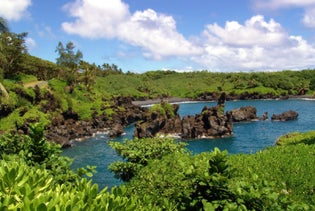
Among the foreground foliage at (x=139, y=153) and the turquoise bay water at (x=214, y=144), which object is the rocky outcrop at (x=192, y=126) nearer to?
the turquoise bay water at (x=214, y=144)

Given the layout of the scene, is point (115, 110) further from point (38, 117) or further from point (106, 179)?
point (106, 179)

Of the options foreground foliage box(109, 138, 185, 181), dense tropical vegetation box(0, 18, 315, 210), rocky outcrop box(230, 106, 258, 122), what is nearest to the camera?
dense tropical vegetation box(0, 18, 315, 210)

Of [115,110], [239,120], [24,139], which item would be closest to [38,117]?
[115,110]

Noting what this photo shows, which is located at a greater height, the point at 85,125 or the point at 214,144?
the point at 85,125

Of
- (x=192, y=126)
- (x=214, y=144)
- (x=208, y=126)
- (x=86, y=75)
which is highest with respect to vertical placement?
(x=86, y=75)

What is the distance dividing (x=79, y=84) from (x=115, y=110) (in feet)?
62.7

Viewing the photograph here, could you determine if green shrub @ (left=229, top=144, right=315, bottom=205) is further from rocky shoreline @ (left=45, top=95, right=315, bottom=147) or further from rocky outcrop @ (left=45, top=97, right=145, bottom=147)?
rocky outcrop @ (left=45, top=97, right=145, bottom=147)

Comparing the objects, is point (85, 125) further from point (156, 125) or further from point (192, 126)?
point (192, 126)

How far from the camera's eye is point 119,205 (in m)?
6.02

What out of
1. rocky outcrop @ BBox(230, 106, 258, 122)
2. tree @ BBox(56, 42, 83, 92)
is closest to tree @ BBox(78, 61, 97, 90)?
tree @ BBox(56, 42, 83, 92)

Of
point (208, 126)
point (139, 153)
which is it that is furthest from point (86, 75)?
point (139, 153)

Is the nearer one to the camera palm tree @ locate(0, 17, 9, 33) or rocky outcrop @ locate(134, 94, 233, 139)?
palm tree @ locate(0, 17, 9, 33)

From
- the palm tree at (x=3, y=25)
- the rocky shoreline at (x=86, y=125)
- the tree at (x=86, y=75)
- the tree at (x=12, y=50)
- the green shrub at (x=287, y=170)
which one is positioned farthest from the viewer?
the tree at (x=86, y=75)

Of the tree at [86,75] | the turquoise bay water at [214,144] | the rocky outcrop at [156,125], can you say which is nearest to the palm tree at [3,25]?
the turquoise bay water at [214,144]
